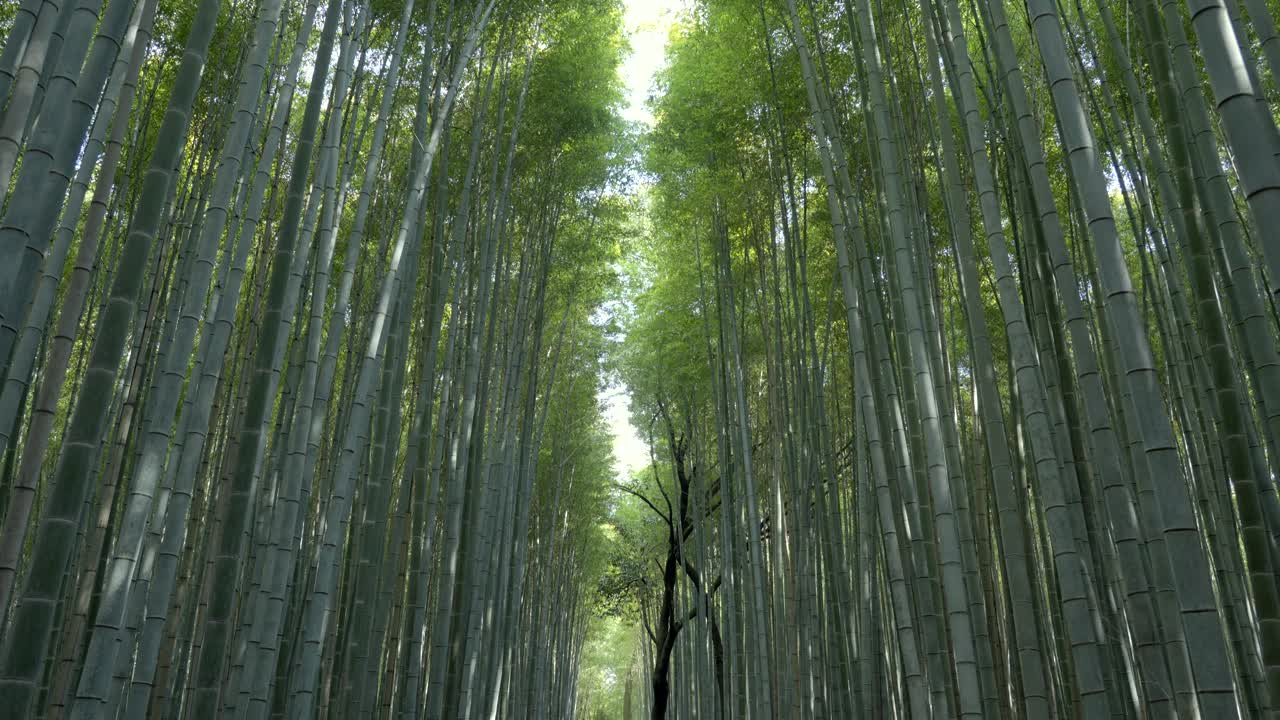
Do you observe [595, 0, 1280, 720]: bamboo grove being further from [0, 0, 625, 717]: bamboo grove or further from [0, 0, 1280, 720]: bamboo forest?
[0, 0, 625, 717]: bamboo grove

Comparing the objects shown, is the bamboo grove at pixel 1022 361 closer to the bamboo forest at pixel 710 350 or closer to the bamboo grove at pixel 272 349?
the bamboo forest at pixel 710 350

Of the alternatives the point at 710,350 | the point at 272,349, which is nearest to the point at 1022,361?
the point at 272,349

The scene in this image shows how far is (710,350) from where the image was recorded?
605cm

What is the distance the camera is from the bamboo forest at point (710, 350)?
59.5 inches

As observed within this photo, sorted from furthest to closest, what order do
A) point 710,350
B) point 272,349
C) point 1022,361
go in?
1. point 710,350
2. point 272,349
3. point 1022,361

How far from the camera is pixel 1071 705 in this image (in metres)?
2.76

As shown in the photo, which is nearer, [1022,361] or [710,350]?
[1022,361]

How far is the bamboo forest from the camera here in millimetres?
1511

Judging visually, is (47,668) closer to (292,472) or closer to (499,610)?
(292,472)

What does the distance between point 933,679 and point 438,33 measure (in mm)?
4335

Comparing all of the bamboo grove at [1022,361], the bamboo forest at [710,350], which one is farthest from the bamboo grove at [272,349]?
the bamboo grove at [1022,361]

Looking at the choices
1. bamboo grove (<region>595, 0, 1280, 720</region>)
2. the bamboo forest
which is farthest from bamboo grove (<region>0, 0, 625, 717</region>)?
bamboo grove (<region>595, 0, 1280, 720</region>)

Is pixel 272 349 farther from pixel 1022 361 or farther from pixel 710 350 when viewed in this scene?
pixel 710 350

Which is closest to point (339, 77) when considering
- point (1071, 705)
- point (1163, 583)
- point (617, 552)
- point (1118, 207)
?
point (1163, 583)
